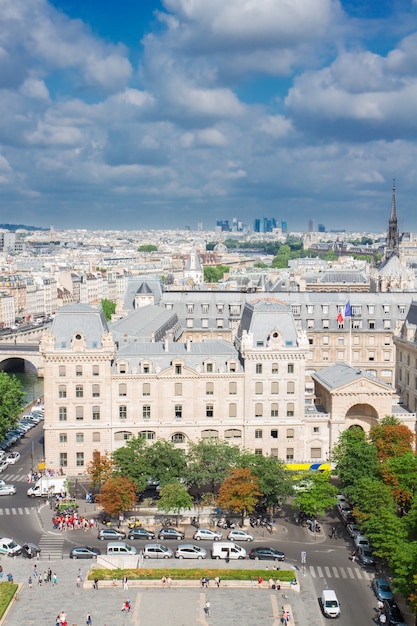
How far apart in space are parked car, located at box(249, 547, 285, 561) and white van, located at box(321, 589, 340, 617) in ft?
30.2

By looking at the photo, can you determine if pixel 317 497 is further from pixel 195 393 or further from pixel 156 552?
pixel 195 393

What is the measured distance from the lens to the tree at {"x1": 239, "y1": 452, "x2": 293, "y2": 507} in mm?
81500

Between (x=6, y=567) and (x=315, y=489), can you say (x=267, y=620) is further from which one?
(x=6, y=567)

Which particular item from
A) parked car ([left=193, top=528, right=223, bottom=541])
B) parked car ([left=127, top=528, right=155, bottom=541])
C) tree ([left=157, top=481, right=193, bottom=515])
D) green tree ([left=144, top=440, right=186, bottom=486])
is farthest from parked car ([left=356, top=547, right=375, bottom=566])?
green tree ([left=144, top=440, right=186, bottom=486])

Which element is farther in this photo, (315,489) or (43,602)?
(315,489)

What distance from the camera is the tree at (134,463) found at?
8431 centimetres

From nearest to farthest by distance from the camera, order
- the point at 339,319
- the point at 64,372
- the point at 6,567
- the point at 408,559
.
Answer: the point at 408,559 → the point at 6,567 → the point at 64,372 → the point at 339,319

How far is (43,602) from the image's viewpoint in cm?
6397

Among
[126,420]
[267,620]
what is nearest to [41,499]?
[126,420]

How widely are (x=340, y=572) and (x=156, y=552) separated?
17779 millimetres

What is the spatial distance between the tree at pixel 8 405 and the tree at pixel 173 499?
42510 mm

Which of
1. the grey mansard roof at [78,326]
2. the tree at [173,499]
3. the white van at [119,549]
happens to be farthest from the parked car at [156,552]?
the grey mansard roof at [78,326]

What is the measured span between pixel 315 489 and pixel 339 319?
173ft

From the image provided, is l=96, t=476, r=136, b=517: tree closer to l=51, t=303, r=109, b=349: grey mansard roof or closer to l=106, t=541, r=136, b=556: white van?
l=106, t=541, r=136, b=556: white van
